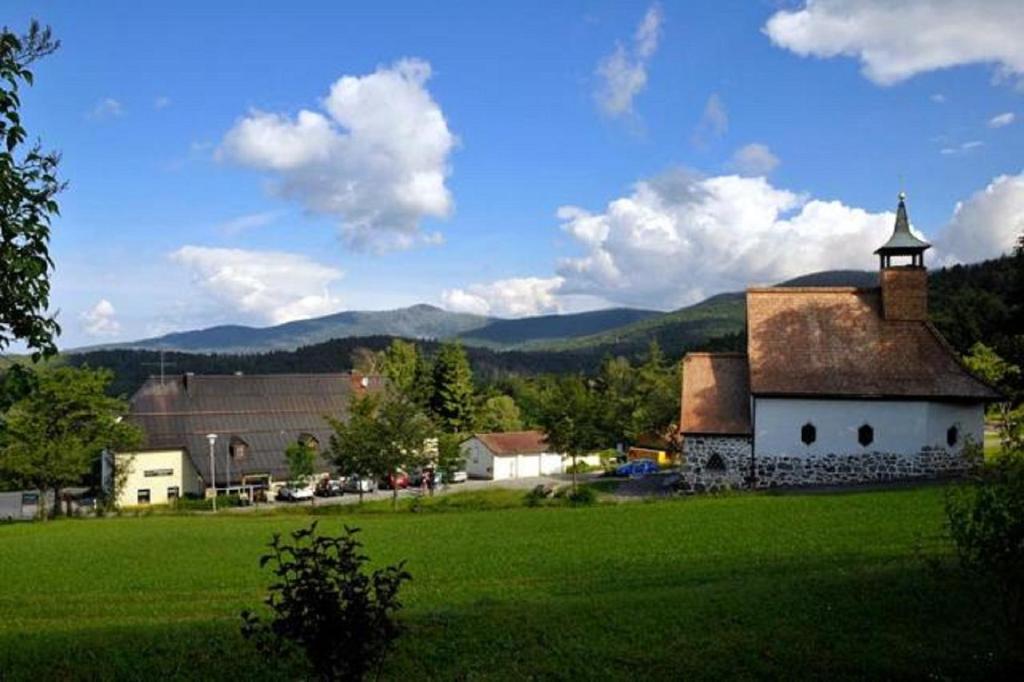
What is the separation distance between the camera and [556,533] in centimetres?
2322

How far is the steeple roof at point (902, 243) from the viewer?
3384 centimetres

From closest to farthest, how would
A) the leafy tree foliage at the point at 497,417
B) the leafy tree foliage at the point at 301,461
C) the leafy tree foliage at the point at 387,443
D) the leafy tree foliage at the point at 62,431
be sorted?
the leafy tree foliage at the point at 387,443, the leafy tree foliage at the point at 62,431, the leafy tree foliage at the point at 301,461, the leafy tree foliage at the point at 497,417

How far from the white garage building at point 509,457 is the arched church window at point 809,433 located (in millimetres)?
35438

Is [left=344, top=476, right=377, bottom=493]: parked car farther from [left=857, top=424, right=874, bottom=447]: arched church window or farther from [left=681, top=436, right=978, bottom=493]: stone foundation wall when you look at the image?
[left=857, top=424, right=874, bottom=447]: arched church window

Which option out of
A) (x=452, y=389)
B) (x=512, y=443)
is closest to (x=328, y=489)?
(x=512, y=443)

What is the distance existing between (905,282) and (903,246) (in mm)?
1636

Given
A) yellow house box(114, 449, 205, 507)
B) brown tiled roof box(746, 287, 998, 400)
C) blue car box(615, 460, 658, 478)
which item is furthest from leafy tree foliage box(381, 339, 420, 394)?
brown tiled roof box(746, 287, 998, 400)

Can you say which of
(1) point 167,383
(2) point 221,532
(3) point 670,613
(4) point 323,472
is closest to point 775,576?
(3) point 670,613

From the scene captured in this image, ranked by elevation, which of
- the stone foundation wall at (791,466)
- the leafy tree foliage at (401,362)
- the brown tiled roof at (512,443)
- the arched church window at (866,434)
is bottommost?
the brown tiled roof at (512,443)

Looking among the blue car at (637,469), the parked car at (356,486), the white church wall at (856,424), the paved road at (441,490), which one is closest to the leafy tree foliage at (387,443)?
the paved road at (441,490)

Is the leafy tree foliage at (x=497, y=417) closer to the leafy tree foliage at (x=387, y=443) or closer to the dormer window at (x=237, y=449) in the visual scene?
the dormer window at (x=237, y=449)

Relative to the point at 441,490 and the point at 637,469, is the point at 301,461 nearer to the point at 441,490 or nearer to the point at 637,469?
the point at 441,490

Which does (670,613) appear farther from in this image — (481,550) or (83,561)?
(83,561)

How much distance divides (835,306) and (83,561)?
2993cm
